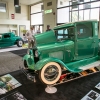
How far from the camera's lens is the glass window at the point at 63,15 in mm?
10407

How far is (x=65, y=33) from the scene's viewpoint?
10.9ft

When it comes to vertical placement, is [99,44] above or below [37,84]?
above

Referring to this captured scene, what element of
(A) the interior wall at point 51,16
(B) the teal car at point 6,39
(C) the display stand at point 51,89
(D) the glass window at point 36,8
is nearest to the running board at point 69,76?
(C) the display stand at point 51,89

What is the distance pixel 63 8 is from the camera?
10430mm

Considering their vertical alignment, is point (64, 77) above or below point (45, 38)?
below

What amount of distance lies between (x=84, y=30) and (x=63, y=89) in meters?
1.65

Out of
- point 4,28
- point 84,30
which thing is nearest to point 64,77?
point 84,30

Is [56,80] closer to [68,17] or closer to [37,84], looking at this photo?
[37,84]

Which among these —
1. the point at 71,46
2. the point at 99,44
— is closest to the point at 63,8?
the point at 99,44

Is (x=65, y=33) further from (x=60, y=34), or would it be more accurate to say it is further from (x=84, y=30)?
(x=84, y=30)

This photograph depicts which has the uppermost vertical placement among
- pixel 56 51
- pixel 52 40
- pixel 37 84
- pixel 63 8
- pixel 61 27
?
pixel 63 8

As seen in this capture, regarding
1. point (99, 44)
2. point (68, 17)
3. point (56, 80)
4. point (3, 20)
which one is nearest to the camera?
point (56, 80)

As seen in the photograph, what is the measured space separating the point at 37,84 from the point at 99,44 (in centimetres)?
219

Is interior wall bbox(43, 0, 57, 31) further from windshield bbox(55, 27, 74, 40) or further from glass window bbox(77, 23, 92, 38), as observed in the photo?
glass window bbox(77, 23, 92, 38)
